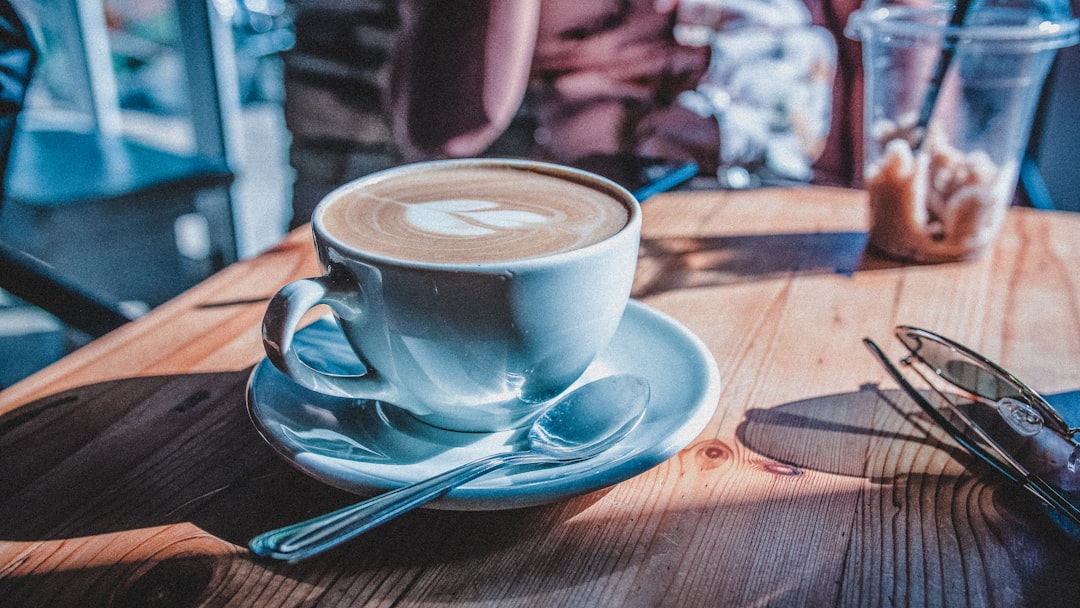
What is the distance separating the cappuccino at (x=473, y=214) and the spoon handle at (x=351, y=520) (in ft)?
0.37

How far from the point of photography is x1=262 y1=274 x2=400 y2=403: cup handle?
1.17ft

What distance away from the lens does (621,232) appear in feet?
1.32

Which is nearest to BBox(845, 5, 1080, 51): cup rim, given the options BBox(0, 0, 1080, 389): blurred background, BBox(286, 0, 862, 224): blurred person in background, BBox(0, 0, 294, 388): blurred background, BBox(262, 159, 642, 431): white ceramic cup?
BBox(262, 159, 642, 431): white ceramic cup

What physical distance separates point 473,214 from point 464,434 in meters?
0.14

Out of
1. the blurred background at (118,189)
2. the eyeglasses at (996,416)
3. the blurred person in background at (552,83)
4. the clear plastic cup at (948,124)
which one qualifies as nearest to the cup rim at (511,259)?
the eyeglasses at (996,416)

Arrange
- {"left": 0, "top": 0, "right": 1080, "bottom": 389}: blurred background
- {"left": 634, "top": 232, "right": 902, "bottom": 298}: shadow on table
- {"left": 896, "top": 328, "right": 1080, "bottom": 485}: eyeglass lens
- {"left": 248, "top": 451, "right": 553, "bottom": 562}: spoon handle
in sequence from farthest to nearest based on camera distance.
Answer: {"left": 0, "top": 0, "right": 1080, "bottom": 389}: blurred background < {"left": 634, "top": 232, "right": 902, "bottom": 298}: shadow on table < {"left": 896, "top": 328, "right": 1080, "bottom": 485}: eyeglass lens < {"left": 248, "top": 451, "right": 553, "bottom": 562}: spoon handle

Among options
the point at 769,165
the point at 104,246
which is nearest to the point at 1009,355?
the point at 769,165

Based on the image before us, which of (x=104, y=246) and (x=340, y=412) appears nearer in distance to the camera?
(x=340, y=412)

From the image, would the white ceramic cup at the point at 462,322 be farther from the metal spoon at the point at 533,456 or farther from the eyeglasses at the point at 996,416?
the eyeglasses at the point at 996,416

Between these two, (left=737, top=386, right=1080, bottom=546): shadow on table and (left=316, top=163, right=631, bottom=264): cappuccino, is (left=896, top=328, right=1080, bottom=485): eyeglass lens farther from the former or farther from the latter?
(left=316, top=163, right=631, bottom=264): cappuccino

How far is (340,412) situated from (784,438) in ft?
0.88

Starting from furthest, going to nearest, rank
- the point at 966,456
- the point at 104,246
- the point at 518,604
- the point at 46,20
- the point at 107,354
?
the point at 46,20 < the point at 104,246 < the point at 107,354 < the point at 966,456 < the point at 518,604

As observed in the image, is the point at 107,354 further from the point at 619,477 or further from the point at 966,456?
the point at 966,456

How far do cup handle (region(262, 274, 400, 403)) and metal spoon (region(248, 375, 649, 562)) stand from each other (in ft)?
0.29
